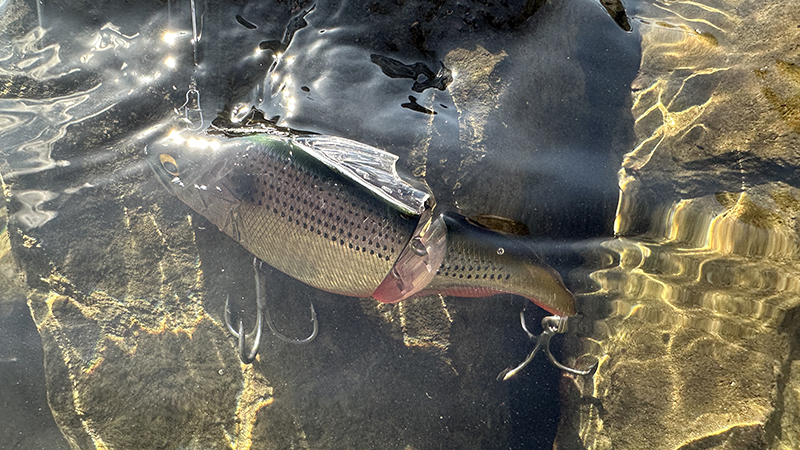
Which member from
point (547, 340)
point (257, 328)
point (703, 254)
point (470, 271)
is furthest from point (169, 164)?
point (703, 254)

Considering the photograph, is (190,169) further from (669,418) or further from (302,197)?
(669,418)

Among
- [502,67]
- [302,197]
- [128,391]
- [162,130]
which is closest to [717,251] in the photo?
[502,67]

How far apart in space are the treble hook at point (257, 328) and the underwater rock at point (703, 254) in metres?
2.21

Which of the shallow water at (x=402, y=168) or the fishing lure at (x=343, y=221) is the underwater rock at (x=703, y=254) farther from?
the fishing lure at (x=343, y=221)

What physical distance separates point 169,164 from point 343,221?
1521 millimetres

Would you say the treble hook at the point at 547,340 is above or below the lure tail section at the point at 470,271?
below

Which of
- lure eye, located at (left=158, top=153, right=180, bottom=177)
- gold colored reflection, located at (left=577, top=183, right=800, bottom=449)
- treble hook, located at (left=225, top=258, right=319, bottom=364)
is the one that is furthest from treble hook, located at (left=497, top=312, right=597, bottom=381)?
lure eye, located at (left=158, top=153, right=180, bottom=177)

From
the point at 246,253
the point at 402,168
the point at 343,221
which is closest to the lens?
the point at 343,221

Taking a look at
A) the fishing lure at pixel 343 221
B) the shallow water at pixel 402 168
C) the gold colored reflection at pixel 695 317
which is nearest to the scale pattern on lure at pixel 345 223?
the fishing lure at pixel 343 221

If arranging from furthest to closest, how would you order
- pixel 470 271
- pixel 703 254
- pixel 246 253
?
pixel 246 253, pixel 703 254, pixel 470 271

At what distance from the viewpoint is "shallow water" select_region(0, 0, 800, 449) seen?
3141 mm

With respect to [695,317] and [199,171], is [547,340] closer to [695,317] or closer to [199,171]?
[695,317]

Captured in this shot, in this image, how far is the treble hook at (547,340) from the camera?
330cm

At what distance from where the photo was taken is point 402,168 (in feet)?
10.4
